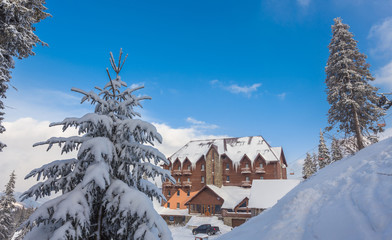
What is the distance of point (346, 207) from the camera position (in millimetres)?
6969

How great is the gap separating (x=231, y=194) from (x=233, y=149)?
11.5 meters

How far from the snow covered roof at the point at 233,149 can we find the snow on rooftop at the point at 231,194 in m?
6.31

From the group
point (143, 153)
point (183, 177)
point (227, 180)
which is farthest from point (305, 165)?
point (143, 153)

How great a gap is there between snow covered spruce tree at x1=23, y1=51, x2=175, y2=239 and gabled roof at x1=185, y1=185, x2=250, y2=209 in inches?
1357

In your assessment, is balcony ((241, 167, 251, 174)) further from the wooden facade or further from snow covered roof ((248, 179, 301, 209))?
snow covered roof ((248, 179, 301, 209))

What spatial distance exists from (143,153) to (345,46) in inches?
990

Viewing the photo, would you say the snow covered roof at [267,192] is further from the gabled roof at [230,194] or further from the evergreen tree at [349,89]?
the evergreen tree at [349,89]

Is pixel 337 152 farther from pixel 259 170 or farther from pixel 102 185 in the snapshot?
pixel 102 185

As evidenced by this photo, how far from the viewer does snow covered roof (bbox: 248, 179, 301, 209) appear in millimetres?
29391

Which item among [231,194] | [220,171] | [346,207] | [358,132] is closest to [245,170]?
[220,171]

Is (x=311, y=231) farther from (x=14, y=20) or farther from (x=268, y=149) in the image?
(x=268, y=149)

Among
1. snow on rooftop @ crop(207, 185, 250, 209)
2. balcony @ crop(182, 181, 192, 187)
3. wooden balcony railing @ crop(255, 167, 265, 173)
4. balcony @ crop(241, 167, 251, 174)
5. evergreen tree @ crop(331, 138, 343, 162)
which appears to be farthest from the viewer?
balcony @ crop(182, 181, 192, 187)

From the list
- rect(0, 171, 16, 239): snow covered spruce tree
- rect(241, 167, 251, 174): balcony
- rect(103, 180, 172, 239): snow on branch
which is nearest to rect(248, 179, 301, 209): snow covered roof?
rect(241, 167, 251, 174): balcony

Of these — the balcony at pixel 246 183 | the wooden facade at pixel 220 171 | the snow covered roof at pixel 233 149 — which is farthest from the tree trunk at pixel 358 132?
the balcony at pixel 246 183
